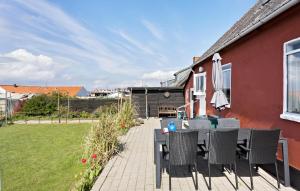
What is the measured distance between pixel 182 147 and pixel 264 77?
2.85 m

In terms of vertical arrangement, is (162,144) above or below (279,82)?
below

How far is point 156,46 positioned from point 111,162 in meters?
14.4

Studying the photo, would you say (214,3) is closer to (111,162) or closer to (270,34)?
(270,34)

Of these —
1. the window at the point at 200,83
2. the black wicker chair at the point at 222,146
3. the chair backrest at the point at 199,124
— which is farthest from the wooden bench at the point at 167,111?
the black wicker chair at the point at 222,146

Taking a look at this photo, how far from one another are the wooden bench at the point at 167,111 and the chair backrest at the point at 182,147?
14867mm

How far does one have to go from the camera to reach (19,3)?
10773 millimetres

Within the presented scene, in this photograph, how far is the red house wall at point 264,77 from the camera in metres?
4.68

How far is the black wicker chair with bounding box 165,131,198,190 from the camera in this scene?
→ 14.6 feet

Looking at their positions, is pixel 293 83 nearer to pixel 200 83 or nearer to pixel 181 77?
pixel 200 83

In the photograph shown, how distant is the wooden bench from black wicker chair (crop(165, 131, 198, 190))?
14.9 meters

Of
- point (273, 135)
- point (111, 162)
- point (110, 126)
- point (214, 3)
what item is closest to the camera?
point (273, 135)

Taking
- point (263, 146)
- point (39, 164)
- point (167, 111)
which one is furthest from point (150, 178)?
point (167, 111)

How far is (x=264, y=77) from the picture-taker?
5.88 metres

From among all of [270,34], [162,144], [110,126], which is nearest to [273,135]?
[162,144]
